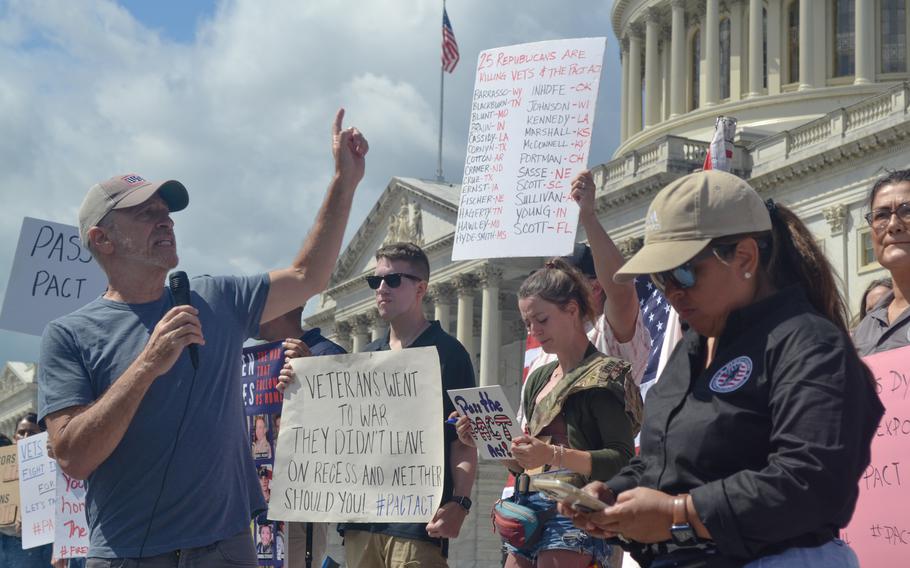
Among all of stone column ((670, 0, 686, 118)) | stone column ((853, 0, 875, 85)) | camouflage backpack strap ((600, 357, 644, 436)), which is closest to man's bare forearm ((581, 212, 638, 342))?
camouflage backpack strap ((600, 357, 644, 436))

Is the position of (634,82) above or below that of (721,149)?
above

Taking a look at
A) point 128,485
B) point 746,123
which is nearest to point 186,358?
point 128,485

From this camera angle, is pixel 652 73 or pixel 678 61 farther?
pixel 652 73

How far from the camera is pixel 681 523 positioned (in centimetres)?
252

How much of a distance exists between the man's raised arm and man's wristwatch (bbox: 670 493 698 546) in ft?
6.16

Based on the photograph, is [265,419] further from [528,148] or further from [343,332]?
[343,332]

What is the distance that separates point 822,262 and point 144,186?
2182 millimetres

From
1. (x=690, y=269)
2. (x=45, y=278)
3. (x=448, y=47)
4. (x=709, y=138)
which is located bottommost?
(x=690, y=269)

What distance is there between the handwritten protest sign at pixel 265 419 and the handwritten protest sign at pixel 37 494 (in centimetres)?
249

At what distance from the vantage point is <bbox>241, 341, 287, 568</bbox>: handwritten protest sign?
591 centimetres

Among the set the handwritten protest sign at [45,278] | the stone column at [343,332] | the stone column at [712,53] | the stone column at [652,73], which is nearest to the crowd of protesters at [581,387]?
the handwritten protest sign at [45,278]

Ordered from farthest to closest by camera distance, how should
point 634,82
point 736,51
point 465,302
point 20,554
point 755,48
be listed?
1. point 634,82
2. point 736,51
3. point 465,302
4. point 755,48
5. point 20,554

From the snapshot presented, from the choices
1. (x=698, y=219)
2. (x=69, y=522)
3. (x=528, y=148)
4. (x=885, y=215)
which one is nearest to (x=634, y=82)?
(x=69, y=522)

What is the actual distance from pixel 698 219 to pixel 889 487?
138cm
